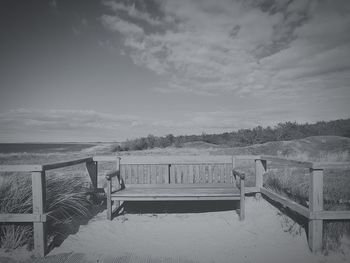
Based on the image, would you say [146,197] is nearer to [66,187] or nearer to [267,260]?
[66,187]

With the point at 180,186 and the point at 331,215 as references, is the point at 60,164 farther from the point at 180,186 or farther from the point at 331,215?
the point at 331,215

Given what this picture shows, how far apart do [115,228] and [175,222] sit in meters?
1.11

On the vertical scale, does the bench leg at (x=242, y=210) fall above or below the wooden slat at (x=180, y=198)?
below

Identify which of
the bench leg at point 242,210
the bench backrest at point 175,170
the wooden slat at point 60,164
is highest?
the wooden slat at point 60,164

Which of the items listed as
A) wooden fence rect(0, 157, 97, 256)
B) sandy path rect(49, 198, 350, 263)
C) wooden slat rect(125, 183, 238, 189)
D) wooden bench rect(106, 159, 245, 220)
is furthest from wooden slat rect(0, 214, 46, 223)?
wooden slat rect(125, 183, 238, 189)

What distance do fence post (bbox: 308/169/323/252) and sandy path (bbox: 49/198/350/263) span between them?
0.17m

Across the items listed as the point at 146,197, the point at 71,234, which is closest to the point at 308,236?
the point at 146,197

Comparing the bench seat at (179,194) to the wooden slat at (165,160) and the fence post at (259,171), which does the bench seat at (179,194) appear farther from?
the fence post at (259,171)

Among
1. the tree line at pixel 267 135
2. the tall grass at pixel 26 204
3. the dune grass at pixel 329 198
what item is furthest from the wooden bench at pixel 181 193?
the tree line at pixel 267 135

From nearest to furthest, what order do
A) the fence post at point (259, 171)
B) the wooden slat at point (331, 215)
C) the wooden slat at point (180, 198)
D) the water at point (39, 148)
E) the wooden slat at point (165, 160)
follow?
the wooden slat at point (331, 215) → the wooden slat at point (180, 198) → the wooden slat at point (165, 160) → the fence post at point (259, 171) → the water at point (39, 148)

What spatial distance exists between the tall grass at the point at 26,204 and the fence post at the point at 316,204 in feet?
12.2

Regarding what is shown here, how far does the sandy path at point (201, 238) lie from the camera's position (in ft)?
12.0

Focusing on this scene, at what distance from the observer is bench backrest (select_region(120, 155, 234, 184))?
598cm

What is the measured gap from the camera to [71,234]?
4.32 meters
